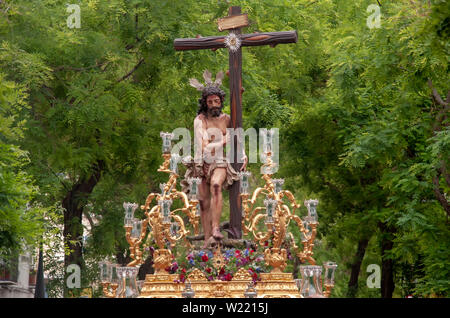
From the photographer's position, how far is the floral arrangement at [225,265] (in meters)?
16.2

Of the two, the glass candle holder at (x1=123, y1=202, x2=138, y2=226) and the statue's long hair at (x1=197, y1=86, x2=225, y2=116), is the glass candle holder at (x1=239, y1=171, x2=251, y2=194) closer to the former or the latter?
the statue's long hair at (x1=197, y1=86, x2=225, y2=116)

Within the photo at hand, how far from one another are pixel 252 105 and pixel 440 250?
7053 mm

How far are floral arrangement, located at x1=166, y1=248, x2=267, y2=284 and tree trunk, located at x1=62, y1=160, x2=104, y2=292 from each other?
12680mm

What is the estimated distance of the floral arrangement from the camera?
16.2m

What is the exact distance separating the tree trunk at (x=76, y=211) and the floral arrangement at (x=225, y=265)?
41.6 feet

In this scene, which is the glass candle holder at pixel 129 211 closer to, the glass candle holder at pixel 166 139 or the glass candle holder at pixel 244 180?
the glass candle holder at pixel 166 139

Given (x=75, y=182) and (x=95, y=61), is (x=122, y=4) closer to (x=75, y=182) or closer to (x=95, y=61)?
(x=95, y=61)

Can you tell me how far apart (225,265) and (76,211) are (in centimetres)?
1448

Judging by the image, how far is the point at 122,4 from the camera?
27.3 m

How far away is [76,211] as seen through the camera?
98.6ft

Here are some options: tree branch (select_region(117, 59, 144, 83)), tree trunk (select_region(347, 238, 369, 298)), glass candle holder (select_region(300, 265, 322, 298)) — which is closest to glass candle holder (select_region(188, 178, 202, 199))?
glass candle holder (select_region(300, 265, 322, 298))
